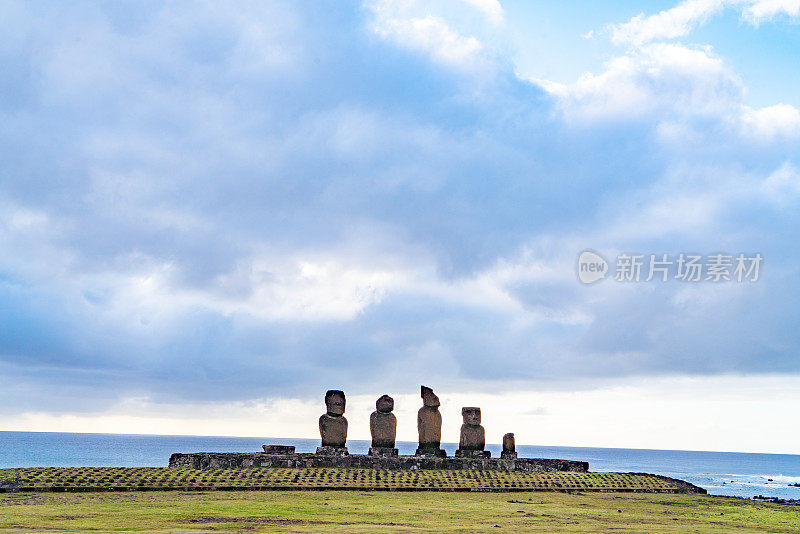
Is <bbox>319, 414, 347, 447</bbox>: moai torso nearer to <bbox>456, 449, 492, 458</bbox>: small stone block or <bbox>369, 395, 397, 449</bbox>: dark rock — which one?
<bbox>369, 395, 397, 449</bbox>: dark rock

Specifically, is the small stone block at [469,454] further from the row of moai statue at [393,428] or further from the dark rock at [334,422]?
the dark rock at [334,422]

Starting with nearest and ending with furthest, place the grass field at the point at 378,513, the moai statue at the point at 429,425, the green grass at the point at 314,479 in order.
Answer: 1. the grass field at the point at 378,513
2. the green grass at the point at 314,479
3. the moai statue at the point at 429,425

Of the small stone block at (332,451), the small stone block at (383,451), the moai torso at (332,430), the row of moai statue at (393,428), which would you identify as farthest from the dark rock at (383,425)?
Answer: the small stone block at (332,451)

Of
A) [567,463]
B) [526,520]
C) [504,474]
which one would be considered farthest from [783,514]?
[567,463]

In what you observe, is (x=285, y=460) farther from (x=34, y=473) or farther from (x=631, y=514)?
(x=631, y=514)

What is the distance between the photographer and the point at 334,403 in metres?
41.3

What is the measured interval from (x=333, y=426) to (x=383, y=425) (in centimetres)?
287

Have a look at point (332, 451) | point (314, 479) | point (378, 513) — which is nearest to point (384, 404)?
point (332, 451)

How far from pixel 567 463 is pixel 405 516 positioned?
71.3 feet

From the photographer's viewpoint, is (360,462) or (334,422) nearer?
(360,462)

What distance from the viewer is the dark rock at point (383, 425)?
41719 millimetres

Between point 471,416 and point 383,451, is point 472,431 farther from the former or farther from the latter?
point 383,451

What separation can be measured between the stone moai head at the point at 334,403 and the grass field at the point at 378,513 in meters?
12.2

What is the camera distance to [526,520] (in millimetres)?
21406
